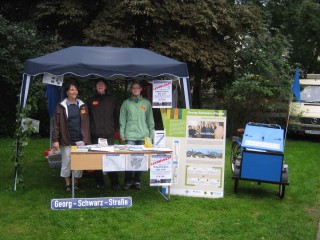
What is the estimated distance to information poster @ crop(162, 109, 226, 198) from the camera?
7.44m

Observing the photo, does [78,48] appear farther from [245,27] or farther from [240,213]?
[245,27]

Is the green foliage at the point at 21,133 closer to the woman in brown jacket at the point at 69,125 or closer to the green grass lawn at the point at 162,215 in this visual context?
the green grass lawn at the point at 162,215

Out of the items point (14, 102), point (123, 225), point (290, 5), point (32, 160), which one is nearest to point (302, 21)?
point (290, 5)

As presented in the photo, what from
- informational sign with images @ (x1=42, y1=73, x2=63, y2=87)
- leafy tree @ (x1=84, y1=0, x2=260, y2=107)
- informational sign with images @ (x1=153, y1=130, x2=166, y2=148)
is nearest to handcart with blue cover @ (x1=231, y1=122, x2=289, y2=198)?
informational sign with images @ (x1=153, y1=130, x2=166, y2=148)

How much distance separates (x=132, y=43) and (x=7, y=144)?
4.74 meters

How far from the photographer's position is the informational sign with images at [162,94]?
7.73 metres

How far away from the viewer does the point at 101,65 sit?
7.38m

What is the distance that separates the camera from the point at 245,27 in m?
16.3

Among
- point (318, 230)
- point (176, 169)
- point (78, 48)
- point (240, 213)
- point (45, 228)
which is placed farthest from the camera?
point (78, 48)

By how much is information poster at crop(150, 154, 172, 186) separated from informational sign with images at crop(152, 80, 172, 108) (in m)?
1.02

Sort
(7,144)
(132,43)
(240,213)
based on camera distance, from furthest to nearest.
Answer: (132,43), (7,144), (240,213)

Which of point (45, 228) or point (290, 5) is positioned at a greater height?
point (290, 5)

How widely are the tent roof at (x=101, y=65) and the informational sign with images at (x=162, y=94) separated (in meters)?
0.29

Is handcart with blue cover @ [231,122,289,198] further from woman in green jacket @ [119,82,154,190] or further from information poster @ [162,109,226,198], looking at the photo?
woman in green jacket @ [119,82,154,190]
